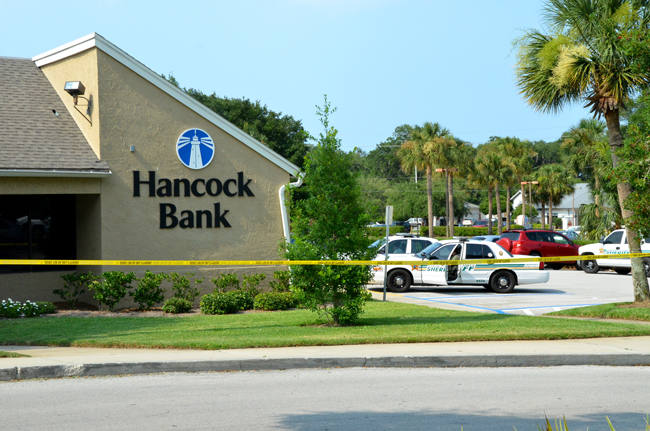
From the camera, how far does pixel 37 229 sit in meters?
15.3

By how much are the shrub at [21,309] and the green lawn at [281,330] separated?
2.35 feet

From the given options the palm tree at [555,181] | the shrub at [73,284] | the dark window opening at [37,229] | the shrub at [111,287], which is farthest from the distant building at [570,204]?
the shrub at [73,284]

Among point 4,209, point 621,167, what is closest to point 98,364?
point 4,209

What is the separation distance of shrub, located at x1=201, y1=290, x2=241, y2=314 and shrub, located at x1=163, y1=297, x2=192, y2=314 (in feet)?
1.26

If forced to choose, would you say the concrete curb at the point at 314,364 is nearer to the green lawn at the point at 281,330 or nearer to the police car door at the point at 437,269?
the green lawn at the point at 281,330

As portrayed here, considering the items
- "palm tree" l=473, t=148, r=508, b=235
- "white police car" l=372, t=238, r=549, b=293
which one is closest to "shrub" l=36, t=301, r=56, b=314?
"white police car" l=372, t=238, r=549, b=293

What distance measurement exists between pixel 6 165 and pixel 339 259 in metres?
7.73

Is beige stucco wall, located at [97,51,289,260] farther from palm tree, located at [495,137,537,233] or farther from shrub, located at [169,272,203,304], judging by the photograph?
palm tree, located at [495,137,537,233]

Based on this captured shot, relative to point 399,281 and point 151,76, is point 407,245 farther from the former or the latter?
point 151,76

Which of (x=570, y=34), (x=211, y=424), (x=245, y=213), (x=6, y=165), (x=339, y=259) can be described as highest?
(x=570, y=34)

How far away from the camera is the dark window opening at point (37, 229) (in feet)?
48.4

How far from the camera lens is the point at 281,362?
28.4 ft

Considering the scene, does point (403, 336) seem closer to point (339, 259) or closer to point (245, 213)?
point (339, 259)

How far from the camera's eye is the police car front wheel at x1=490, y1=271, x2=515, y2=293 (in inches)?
768
